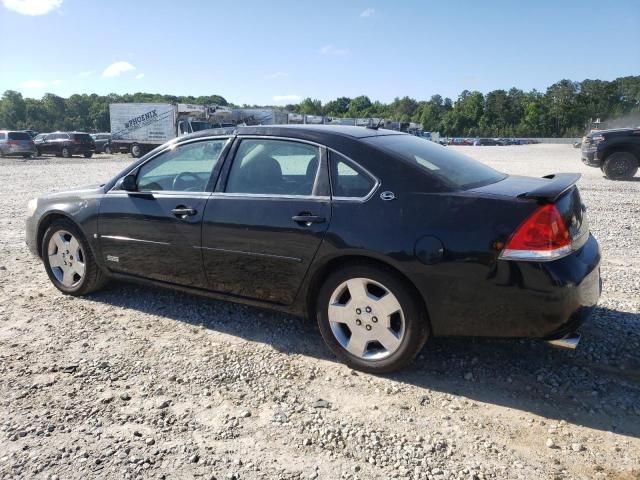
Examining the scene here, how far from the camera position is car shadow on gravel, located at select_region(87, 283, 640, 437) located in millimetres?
2807

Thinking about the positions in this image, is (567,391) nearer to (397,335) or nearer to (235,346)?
(397,335)

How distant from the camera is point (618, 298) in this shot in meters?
4.35

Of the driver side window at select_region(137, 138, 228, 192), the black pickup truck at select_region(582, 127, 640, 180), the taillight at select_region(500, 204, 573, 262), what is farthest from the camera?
the black pickup truck at select_region(582, 127, 640, 180)

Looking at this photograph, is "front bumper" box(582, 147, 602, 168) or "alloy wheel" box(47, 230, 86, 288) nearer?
"alloy wheel" box(47, 230, 86, 288)

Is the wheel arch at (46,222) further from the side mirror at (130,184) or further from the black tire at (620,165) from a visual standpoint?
the black tire at (620,165)

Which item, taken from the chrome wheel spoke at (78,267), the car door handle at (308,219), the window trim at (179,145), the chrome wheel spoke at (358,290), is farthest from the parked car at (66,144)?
the chrome wheel spoke at (358,290)

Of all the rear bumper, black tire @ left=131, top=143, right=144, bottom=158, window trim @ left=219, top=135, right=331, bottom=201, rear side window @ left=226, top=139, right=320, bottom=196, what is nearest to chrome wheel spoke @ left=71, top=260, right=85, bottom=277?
window trim @ left=219, top=135, right=331, bottom=201

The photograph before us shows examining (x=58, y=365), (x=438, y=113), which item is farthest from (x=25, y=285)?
(x=438, y=113)

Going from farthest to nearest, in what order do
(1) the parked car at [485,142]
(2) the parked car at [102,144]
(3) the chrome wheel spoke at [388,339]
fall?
(1) the parked car at [485,142]
(2) the parked car at [102,144]
(3) the chrome wheel spoke at [388,339]

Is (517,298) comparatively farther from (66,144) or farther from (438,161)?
(66,144)

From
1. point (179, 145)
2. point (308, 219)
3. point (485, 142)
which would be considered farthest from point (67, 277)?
point (485, 142)

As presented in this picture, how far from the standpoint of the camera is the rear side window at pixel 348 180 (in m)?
3.13

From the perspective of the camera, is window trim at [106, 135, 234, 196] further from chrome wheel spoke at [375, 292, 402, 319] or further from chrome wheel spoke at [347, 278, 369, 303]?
chrome wheel spoke at [375, 292, 402, 319]

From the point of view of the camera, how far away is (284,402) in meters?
2.88
